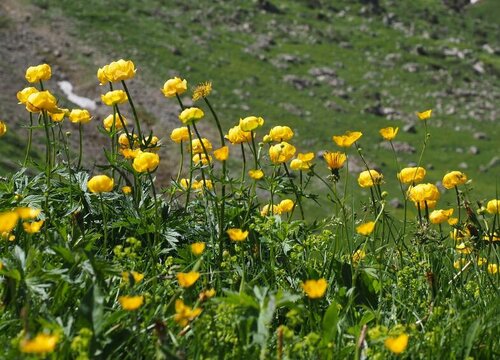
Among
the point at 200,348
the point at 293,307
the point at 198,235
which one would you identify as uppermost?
the point at 200,348

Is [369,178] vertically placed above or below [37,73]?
below

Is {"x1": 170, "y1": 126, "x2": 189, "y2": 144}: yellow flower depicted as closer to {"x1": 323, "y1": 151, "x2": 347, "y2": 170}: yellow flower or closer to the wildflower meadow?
the wildflower meadow

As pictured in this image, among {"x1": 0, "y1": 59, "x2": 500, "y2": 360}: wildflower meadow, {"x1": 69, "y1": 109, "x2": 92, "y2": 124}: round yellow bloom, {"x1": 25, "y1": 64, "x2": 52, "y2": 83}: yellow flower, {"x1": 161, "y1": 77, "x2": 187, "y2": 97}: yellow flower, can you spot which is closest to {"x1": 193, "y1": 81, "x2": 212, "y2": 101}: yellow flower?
{"x1": 0, "y1": 59, "x2": 500, "y2": 360}: wildflower meadow

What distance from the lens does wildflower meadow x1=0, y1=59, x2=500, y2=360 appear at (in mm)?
2393

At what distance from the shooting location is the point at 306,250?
3812 millimetres

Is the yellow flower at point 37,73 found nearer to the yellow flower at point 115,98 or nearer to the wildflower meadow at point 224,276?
the wildflower meadow at point 224,276

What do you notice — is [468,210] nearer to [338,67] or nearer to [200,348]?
[200,348]

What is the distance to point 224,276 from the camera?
11.6ft

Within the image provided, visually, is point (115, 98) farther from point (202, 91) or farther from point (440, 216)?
point (440, 216)

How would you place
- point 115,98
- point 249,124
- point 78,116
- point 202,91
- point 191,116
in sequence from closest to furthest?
point 191,116
point 249,124
point 202,91
point 115,98
point 78,116

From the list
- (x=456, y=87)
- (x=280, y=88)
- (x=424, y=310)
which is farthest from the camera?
(x=456, y=87)

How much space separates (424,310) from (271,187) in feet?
3.68

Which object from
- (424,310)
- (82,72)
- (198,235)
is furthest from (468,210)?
(82,72)

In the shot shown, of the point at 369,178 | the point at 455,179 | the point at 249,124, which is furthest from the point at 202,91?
the point at 455,179
